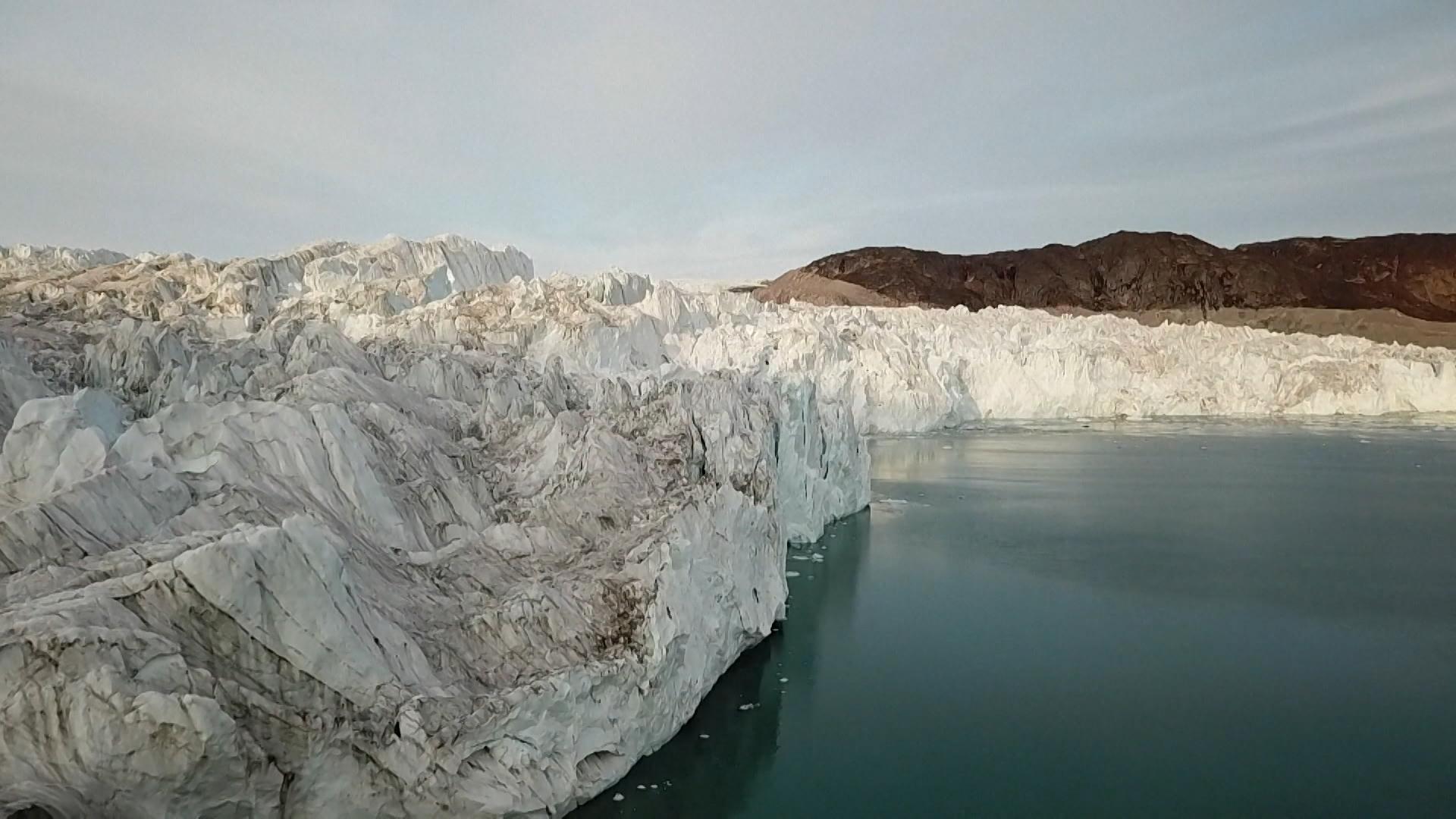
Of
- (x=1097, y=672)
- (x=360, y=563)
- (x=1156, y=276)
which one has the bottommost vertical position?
(x=1097, y=672)

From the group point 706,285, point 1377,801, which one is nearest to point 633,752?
point 1377,801

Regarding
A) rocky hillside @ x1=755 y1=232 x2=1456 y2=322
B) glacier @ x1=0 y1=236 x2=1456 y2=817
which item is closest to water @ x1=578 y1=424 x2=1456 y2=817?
glacier @ x1=0 y1=236 x2=1456 y2=817

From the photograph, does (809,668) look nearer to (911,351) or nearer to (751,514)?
(751,514)

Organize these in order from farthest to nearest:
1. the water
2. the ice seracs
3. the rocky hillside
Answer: the rocky hillside < the water < the ice seracs

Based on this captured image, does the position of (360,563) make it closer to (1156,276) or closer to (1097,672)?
(1097,672)

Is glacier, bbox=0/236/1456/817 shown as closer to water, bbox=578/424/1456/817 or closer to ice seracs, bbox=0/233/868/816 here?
ice seracs, bbox=0/233/868/816

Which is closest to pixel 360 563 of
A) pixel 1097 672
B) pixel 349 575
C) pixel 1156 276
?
pixel 349 575
